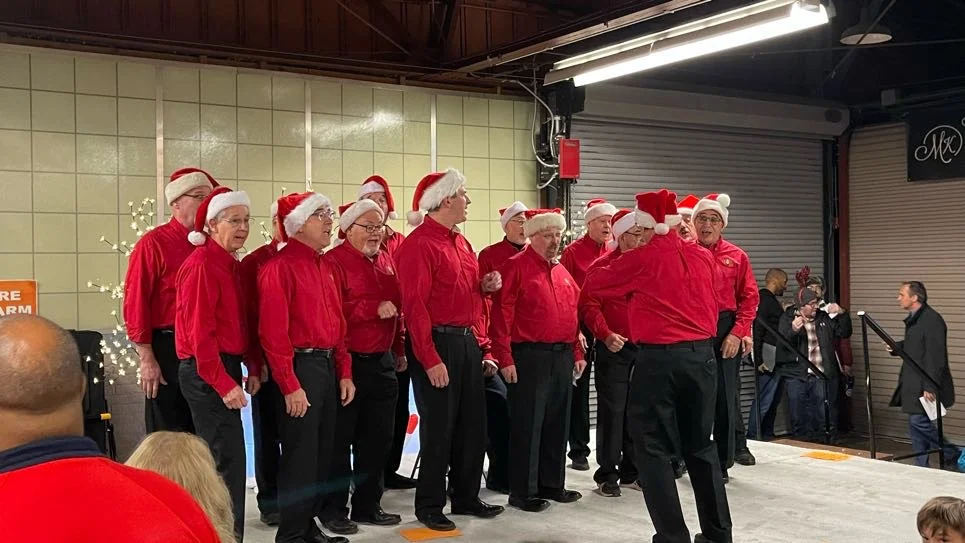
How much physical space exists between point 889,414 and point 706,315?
7.91m

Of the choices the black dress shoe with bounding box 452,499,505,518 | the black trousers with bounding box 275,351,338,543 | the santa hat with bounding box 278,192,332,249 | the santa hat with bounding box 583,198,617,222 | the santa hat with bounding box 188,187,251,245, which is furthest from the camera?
the santa hat with bounding box 583,198,617,222

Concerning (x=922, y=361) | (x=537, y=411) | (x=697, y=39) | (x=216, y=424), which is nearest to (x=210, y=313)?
(x=216, y=424)

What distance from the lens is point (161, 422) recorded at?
436 centimetres

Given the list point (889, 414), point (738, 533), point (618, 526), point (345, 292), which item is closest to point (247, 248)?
point (345, 292)

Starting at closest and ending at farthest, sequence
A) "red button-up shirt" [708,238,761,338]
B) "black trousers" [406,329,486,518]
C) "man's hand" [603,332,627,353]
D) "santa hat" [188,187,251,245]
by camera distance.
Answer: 1. "santa hat" [188,187,251,245]
2. "black trousers" [406,329,486,518]
3. "man's hand" [603,332,627,353]
4. "red button-up shirt" [708,238,761,338]

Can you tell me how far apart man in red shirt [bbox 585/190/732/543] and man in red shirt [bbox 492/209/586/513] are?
36.5 inches

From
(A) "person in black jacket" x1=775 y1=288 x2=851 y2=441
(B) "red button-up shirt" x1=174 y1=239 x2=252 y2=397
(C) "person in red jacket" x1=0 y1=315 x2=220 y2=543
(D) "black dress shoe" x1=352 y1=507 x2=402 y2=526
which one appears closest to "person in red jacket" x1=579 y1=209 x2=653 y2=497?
(D) "black dress shoe" x1=352 y1=507 x2=402 y2=526

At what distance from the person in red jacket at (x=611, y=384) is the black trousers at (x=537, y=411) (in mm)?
313

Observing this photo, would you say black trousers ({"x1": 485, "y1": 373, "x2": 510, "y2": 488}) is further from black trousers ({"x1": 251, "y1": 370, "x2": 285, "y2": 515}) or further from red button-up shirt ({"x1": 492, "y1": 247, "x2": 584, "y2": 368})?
black trousers ({"x1": 251, "y1": 370, "x2": 285, "y2": 515})

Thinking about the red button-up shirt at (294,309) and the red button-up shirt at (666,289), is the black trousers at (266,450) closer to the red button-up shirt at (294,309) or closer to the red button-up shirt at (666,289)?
the red button-up shirt at (294,309)

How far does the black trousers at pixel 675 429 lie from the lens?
172 inches

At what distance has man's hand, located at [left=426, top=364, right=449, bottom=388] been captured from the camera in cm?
479

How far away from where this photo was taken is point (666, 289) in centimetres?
443

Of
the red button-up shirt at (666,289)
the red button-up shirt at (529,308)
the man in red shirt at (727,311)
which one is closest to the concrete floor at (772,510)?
the man in red shirt at (727,311)
